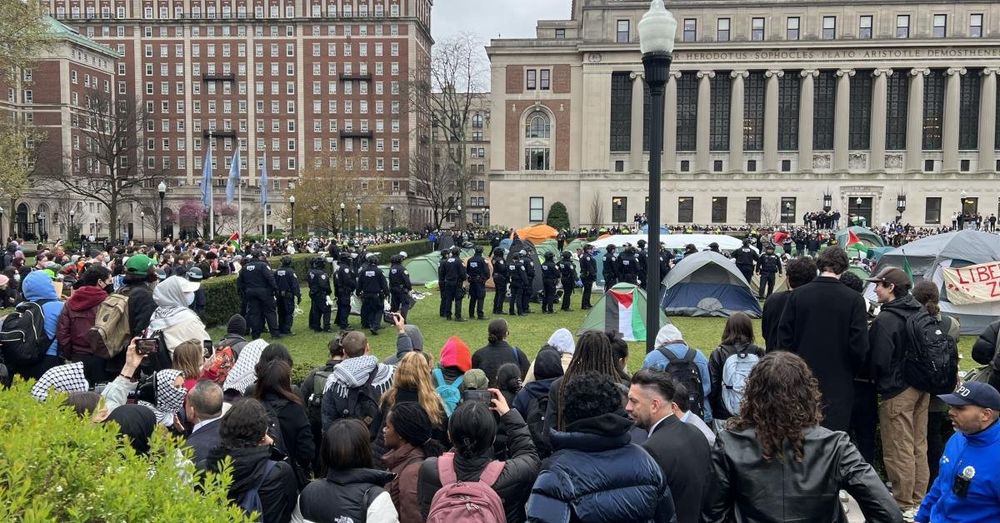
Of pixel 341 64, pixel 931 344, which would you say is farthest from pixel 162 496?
pixel 341 64

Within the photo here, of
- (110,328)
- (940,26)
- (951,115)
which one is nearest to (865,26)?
(940,26)

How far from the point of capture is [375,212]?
72438 mm

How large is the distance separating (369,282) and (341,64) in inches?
3427

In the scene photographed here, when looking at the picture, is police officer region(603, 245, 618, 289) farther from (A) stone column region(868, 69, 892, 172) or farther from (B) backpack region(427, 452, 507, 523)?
(A) stone column region(868, 69, 892, 172)

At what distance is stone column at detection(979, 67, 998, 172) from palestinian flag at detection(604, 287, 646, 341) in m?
64.0

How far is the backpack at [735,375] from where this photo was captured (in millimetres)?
6758

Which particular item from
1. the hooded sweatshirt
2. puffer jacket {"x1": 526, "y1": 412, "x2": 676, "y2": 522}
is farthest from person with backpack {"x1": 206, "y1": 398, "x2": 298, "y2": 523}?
the hooded sweatshirt

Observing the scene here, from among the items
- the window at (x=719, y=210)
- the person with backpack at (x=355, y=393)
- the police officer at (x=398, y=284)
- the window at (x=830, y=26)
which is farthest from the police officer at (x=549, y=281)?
the window at (x=830, y=26)

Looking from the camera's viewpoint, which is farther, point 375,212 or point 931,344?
point 375,212

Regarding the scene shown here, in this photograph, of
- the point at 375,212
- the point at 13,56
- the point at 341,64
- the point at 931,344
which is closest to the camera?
the point at 931,344

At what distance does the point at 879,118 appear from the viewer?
65562 mm

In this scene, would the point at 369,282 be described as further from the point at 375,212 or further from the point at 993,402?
the point at 375,212

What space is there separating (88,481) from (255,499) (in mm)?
1423

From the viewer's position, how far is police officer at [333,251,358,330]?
689 inches
